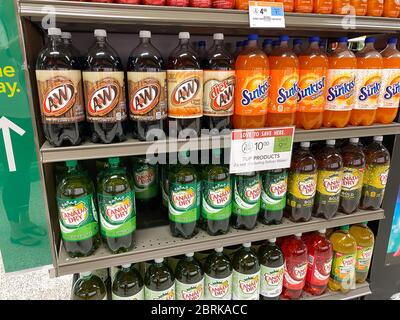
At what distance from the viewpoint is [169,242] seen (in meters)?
1.44

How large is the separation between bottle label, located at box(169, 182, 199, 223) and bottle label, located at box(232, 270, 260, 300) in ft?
1.50

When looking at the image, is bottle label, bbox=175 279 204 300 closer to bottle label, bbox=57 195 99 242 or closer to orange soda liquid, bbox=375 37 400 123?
bottle label, bbox=57 195 99 242

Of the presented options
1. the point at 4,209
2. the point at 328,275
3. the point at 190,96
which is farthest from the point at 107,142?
the point at 328,275

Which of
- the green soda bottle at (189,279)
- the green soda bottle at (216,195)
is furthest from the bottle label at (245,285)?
the green soda bottle at (216,195)

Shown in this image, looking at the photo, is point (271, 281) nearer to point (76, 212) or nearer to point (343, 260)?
point (343, 260)

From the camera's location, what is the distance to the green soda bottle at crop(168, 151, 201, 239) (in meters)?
1.39

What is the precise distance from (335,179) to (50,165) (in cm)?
145

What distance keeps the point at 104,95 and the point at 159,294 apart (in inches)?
38.6

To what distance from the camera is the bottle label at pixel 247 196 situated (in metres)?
1.50

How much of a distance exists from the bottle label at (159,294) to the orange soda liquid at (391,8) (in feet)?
5.63

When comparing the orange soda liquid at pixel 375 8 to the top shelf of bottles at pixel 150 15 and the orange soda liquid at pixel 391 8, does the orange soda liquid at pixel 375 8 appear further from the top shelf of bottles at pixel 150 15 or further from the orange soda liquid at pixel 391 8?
the top shelf of bottles at pixel 150 15

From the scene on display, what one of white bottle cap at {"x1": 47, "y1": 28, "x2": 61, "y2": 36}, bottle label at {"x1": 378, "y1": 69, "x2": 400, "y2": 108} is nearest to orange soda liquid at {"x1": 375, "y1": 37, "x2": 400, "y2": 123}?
bottle label at {"x1": 378, "y1": 69, "x2": 400, "y2": 108}

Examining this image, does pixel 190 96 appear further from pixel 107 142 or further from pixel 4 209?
pixel 4 209

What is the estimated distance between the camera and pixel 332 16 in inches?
52.1
